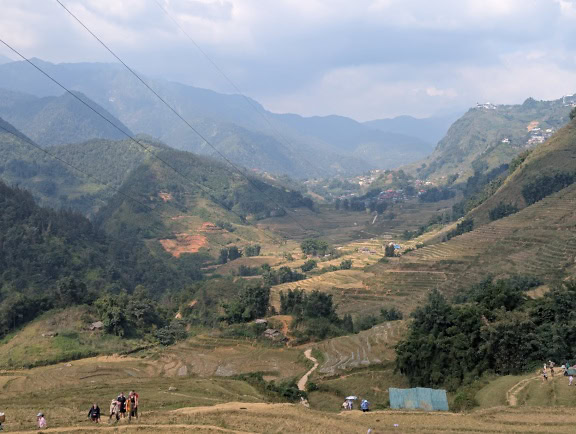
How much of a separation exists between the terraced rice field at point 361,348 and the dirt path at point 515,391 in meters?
13.2

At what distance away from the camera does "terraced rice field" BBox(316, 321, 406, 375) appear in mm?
37875

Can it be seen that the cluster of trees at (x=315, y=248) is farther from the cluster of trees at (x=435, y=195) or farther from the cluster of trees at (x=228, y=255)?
the cluster of trees at (x=435, y=195)

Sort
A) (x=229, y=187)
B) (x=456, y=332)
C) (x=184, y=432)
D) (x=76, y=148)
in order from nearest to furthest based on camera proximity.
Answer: (x=184, y=432) → (x=456, y=332) → (x=229, y=187) → (x=76, y=148)

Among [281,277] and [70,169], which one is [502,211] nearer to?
[281,277]

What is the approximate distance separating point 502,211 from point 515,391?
67.5 metres

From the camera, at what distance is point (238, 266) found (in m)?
99.6

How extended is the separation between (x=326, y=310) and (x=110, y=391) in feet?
80.1

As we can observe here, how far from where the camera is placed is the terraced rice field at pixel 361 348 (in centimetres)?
3788

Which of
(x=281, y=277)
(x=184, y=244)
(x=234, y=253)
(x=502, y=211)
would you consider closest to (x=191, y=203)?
(x=184, y=244)

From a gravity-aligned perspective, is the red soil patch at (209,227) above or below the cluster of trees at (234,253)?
above

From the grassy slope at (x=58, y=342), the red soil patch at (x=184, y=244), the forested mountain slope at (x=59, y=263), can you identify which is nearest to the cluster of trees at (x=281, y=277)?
the forested mountain slope at (x=59, y=263)

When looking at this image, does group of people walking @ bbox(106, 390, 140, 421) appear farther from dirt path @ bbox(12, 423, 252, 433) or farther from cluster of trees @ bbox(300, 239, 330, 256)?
cluster of trees @ bbox(300, 239, 330, 256)

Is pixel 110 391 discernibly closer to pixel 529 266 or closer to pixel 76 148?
pixel 529 266

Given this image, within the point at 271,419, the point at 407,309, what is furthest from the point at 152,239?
the point at 271,419
